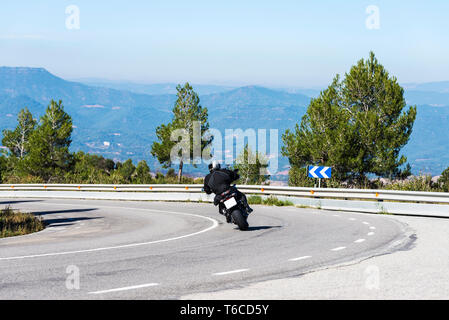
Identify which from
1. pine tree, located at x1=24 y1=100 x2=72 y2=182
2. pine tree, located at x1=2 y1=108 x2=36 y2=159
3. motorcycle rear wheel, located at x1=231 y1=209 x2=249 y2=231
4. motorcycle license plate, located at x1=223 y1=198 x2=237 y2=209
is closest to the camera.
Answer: motorcycle license plate, located at x1=223 y1=198 x2=237 y2=209

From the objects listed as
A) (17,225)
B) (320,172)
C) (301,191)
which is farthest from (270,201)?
(17,225)

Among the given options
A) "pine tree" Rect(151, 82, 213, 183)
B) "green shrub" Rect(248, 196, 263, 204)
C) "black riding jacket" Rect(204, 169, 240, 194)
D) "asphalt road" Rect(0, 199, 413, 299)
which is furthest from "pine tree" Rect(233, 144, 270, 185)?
"black riding jacket" Rect(204, 169, 240, 194)

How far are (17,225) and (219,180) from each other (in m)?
5.73

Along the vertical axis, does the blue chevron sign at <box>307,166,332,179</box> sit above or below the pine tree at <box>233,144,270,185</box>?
above

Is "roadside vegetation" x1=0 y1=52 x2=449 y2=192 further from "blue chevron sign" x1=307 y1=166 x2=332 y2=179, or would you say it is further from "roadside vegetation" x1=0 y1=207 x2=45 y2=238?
"roadside vegetation" x1=0 y1=207 x2=45 y2=238

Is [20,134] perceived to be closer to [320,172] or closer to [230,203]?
[320,172]

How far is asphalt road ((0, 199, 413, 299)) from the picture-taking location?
23.0 ft

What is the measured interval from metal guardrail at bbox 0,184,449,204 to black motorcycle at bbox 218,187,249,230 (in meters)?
0.99

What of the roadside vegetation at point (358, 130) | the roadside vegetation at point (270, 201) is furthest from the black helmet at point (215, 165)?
the roadside vegetation at point (358, 130)

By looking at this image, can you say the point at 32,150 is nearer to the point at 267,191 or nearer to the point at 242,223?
the point at 267,191

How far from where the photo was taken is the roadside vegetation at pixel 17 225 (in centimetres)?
1411

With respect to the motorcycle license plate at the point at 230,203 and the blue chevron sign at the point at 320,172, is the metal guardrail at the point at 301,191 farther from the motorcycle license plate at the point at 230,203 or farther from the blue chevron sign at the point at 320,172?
the motorcycle license plate at the point at 230,203
